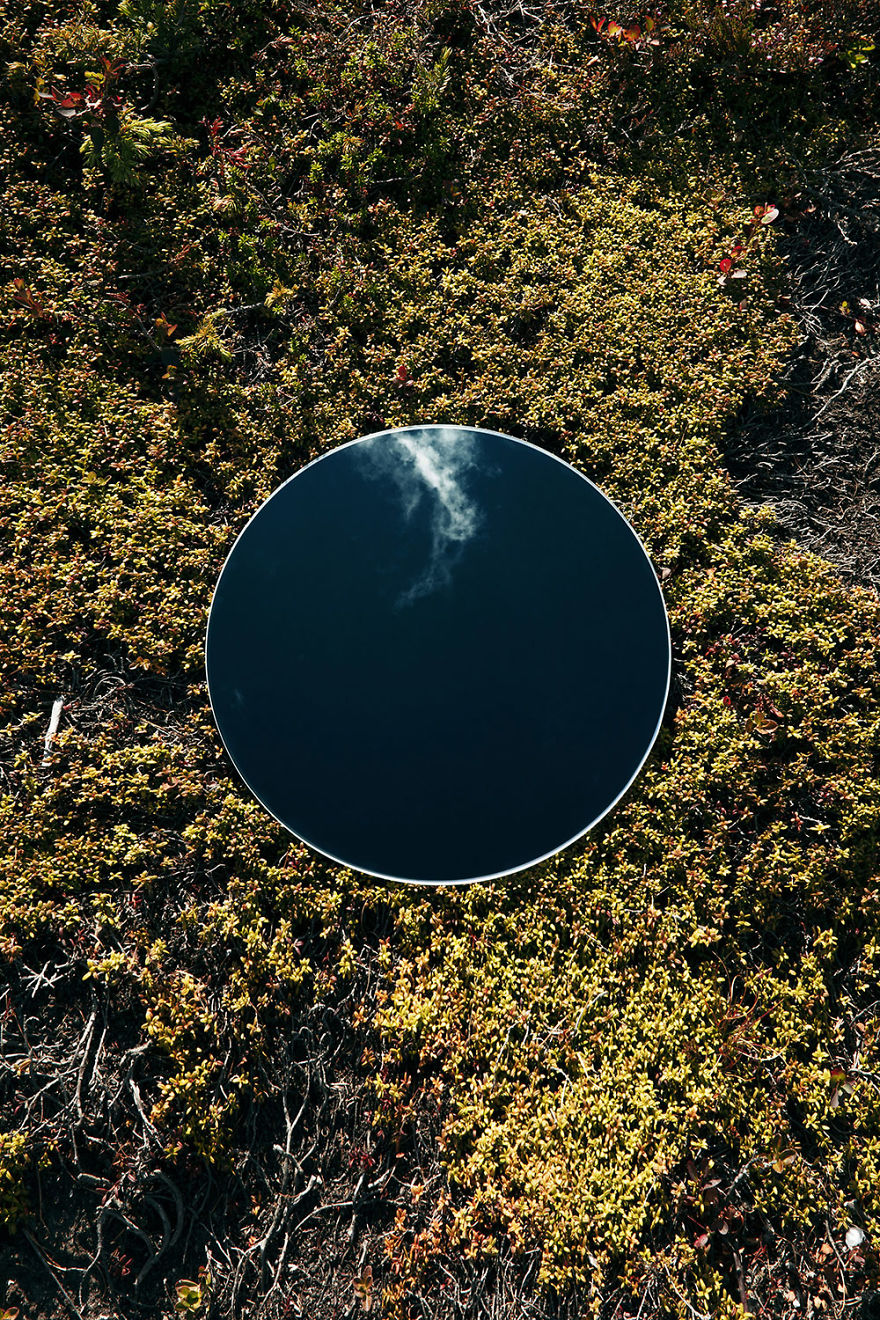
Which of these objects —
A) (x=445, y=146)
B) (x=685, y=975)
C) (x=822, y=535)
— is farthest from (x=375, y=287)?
(x=685, y=975)

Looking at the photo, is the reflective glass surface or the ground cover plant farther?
the ground cover plant

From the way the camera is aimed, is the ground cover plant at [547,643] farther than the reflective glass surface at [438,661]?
Yes

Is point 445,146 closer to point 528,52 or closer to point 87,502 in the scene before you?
point 528,52

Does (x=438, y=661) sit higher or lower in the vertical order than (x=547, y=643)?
lower
